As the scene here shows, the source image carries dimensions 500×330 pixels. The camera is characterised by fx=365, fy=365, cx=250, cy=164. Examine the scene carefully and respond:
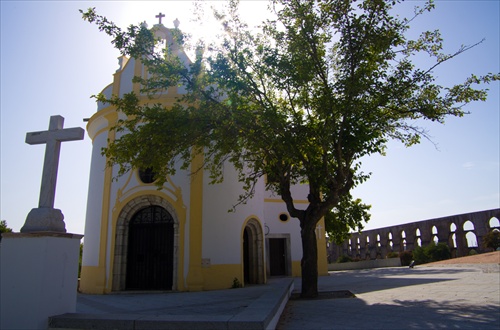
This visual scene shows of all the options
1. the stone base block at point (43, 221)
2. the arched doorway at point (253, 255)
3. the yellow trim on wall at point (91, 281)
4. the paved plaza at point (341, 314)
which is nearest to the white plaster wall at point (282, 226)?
the arched doorway at point (253, 255)

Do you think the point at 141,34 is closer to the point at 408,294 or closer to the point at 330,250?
the point at 408,294

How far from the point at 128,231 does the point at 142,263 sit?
126cm

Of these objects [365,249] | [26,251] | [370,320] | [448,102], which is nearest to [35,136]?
[26,251]

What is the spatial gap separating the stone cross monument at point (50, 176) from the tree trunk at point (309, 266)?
671cm

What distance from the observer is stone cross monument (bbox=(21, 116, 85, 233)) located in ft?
17.7

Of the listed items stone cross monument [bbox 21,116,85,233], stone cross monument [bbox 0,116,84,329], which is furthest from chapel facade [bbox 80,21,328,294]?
stone cross monument [bbox 0,116,84,329]

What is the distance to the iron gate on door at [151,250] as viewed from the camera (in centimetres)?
1284

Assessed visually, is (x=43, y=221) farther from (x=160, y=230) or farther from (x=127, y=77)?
(x=127, y=77)

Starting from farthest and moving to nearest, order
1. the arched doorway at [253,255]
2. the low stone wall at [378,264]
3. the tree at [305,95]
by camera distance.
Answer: the low stone wall at [378,264] → the arched doorway at [253,255] → the tree at [305,95]

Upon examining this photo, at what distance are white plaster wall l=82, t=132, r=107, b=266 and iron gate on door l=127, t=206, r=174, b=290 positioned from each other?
1.22 meters

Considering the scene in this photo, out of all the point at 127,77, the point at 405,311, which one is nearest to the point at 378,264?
the point at 127,77

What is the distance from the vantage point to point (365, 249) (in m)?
49.6

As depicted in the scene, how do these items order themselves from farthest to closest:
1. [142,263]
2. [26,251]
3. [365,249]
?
[365,249] → [142,263] → [26,251]

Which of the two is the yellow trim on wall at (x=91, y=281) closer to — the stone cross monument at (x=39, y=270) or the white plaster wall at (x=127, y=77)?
the white plaster wall at (x=127, y=77)
